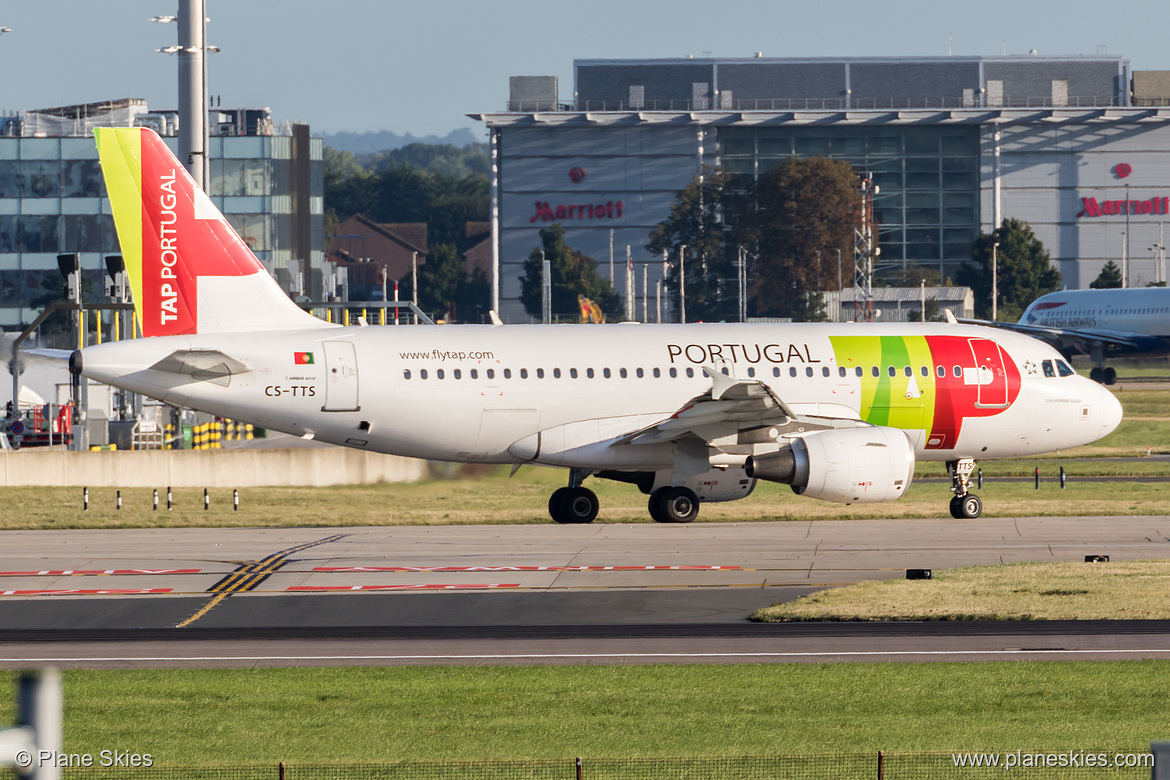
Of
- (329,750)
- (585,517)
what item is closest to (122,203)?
(585,517)

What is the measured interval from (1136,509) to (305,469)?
77.1ft

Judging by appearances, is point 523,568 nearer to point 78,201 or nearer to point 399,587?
point 399,587

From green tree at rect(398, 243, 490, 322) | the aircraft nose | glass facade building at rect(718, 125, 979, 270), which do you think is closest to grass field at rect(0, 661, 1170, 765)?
the aircraft nose

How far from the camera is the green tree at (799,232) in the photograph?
440ft

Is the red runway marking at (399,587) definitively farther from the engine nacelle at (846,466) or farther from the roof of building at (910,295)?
the roof of building at (910,295)

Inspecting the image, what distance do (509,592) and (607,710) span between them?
847 centimetres

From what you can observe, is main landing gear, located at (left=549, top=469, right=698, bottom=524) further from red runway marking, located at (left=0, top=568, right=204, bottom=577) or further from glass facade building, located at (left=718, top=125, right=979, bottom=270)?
glass facade building, located at (left=718, top=125, right=979, bottom=270)

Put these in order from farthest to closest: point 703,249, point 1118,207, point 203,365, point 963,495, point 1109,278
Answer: point 1118,207 → point 1109,278 → point 703,249 → point 963,495 → point 203,365

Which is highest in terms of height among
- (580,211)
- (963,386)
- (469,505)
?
(580,211)

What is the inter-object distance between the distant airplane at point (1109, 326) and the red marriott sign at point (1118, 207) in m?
63.6

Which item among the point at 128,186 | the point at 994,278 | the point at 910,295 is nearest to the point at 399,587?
the point at 128,186

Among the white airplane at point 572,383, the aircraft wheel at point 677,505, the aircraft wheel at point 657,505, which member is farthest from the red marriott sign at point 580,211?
the aircraft wheel at point 677,505

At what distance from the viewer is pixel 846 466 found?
29734mm

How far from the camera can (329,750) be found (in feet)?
45.4
